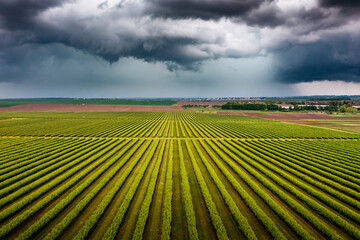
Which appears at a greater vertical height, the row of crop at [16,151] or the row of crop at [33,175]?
the row of crop at [16,151]

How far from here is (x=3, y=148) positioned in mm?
30203

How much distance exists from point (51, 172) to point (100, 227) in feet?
47.9

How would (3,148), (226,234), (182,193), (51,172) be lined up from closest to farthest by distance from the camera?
(226,234), (182,193), (51,172), (3,148)

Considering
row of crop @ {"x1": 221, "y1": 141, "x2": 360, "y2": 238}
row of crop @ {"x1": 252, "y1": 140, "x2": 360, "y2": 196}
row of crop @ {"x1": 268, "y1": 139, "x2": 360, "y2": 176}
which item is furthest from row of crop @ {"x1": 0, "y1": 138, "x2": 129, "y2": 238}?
row of crop @ {"x1": 268, "y1": 139, "x2": 360, "y2": 176}

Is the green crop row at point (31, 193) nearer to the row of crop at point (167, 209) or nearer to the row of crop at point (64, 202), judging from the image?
the row of crop at point (64, 202)

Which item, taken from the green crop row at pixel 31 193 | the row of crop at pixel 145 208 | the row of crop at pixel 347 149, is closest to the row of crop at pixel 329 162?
the row of crop at pixel 347 149

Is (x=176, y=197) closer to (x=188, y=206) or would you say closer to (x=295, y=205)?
(x=188, y=206)

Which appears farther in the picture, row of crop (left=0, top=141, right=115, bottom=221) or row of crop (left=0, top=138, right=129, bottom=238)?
row of crop (left=0, top=141, right=115, bottom=221)

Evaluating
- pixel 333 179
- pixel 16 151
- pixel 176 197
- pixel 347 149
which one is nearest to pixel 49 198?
pixel 176 197

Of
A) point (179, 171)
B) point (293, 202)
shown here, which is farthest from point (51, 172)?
point (293, 202)

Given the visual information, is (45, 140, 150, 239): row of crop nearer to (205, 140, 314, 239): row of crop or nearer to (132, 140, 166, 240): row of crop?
(132, 140, 166, 240): row of crop

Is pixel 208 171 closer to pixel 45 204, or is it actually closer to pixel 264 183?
pixel 264 183

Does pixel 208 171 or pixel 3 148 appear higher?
pixel 3 148

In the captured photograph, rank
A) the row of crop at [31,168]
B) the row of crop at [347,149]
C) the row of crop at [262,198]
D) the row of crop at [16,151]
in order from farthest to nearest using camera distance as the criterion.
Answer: the row of crop at [347,149] → the row of crop at [16,151] → the row of crop at [31,168] → the row of crop at [262,198]
